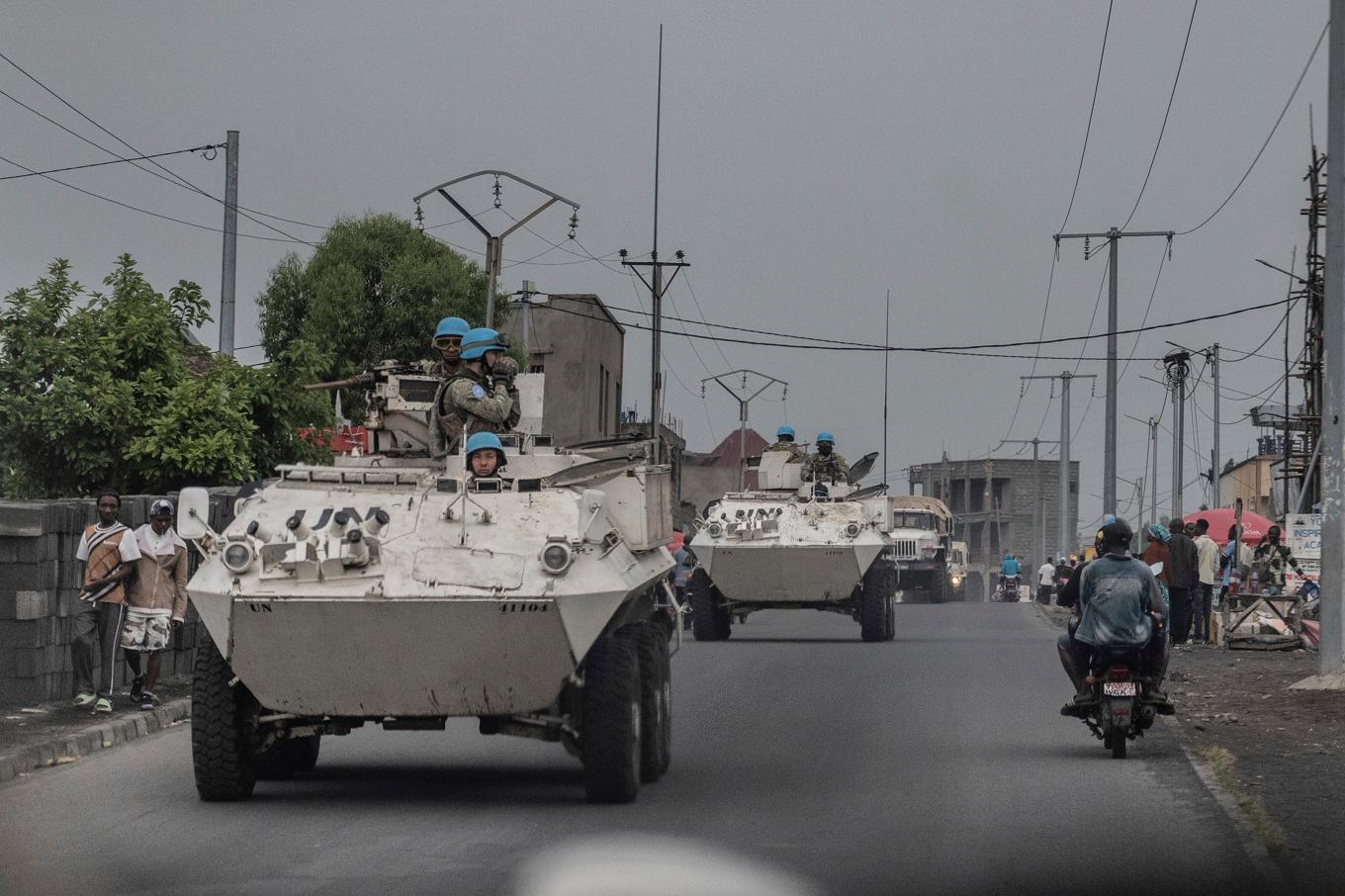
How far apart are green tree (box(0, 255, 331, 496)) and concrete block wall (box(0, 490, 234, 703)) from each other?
567 cm

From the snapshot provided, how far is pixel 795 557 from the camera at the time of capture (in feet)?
80.5

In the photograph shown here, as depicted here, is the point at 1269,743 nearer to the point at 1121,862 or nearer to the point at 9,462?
the point at 1121,862

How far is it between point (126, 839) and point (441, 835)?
1.39 m

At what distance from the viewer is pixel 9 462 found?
21.2 meters

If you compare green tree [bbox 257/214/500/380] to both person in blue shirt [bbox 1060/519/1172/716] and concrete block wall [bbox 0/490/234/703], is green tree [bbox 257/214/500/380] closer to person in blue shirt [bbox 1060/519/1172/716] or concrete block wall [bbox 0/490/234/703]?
concrete block wall [bbox 0/490/234/703]

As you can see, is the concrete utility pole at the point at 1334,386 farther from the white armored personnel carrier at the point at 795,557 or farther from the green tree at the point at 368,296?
the green tree at the point at 368,296

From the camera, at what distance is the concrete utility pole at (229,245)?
89.8ft

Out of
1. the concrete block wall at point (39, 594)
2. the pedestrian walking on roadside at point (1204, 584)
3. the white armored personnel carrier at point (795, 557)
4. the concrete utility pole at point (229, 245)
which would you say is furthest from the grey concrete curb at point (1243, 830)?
the concrete utility pole at point (229, 245)

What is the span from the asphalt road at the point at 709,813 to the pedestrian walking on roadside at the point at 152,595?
31.9 inches

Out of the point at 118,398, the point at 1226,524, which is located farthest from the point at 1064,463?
the point at 118,398

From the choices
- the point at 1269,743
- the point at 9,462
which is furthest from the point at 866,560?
the point at 1269,743

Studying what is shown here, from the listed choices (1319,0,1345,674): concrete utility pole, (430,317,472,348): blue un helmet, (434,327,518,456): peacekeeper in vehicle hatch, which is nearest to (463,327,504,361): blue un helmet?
(434,327,518,456): peacekeeper in vehicle hatch

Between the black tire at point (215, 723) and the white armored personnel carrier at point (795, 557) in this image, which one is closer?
the black tire at point (215, 723)

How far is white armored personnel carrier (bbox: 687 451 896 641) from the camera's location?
24438 mm
